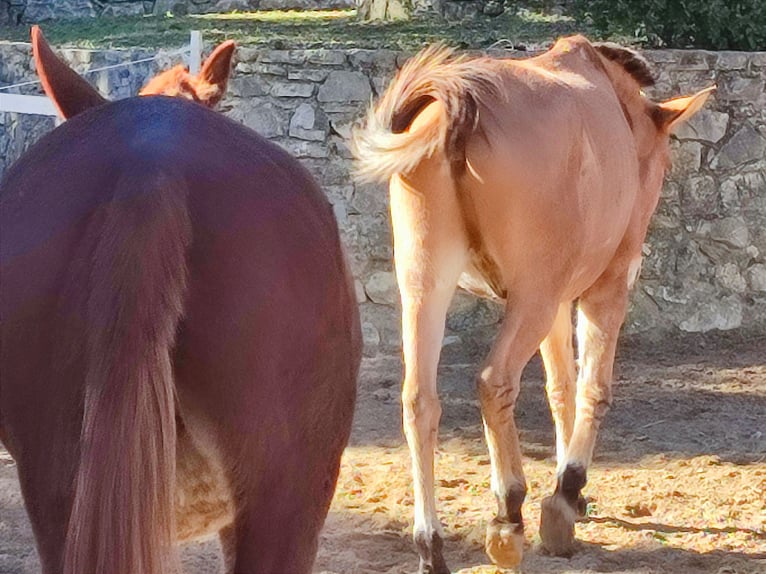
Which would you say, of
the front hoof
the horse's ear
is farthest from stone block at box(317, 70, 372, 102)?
the horse's ear

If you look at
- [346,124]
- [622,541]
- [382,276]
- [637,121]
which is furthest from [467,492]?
[346,124]

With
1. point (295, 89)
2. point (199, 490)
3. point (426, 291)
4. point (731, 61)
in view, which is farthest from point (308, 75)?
point (199, 490)

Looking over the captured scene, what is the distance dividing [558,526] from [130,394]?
2.75 m

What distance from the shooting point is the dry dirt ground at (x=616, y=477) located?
164 inches

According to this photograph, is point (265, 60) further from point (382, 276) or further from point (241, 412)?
point (241, 412)

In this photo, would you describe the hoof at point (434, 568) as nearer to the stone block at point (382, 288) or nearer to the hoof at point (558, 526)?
the hoof at point (558, 526)

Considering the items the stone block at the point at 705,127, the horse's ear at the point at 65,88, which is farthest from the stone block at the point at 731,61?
the horse's ear at the point at 65,88

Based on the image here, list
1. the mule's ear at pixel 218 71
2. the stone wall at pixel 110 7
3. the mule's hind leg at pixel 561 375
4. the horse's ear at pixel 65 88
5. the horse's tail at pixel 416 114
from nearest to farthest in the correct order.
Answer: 1. the horse's ear at pixel 65 88
2. the mule's ear at pixel 218 71
3. the horse's tail at pixel 416 114
4. the mule's hind leg at pixel 561 375
5. the stone wall at pixel 110 7

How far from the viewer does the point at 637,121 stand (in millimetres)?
4664

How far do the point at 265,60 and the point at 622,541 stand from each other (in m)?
3.75

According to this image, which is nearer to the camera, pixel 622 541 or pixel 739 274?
pixel 622 541

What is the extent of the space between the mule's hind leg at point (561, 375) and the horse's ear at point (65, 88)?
99.7 inches

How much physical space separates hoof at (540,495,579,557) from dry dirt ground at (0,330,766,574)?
5cm

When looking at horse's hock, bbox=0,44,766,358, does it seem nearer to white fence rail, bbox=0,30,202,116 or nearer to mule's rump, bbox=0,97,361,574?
white fence rail, bbox=0,30,202,116
